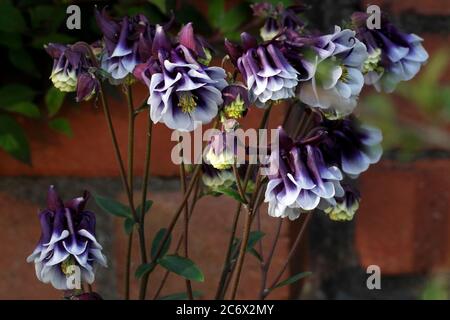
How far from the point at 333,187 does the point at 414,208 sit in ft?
1.22

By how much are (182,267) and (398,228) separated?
33cm

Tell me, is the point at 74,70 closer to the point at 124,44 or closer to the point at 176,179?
the point at 124,44

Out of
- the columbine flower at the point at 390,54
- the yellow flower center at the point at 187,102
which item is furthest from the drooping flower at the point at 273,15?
the yellow flower center at the point at 187,102

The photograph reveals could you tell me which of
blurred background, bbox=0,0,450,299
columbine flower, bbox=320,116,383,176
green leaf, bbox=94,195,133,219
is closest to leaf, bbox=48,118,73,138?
blurred background, bbox=0,0,450,299

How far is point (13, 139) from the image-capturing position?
0.67 meters

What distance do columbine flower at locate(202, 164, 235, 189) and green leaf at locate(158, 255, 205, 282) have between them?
56mm

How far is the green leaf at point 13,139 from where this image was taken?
0.66 meters

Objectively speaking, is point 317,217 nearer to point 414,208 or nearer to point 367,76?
point 414,208

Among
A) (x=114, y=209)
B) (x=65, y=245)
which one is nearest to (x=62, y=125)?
(x=114, y=209)

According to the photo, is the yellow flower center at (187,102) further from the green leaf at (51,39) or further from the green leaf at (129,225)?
the green leaf at (51,39)

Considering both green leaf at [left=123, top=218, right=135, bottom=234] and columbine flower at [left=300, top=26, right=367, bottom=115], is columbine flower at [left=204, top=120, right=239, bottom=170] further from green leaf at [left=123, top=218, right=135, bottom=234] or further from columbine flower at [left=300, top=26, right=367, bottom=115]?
green leaf at [left=123, top=218, right=135, bottom=234]

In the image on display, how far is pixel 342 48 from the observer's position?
41cm

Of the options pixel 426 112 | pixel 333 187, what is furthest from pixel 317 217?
pixel 426 112

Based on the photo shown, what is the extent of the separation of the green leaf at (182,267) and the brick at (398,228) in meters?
0.30
